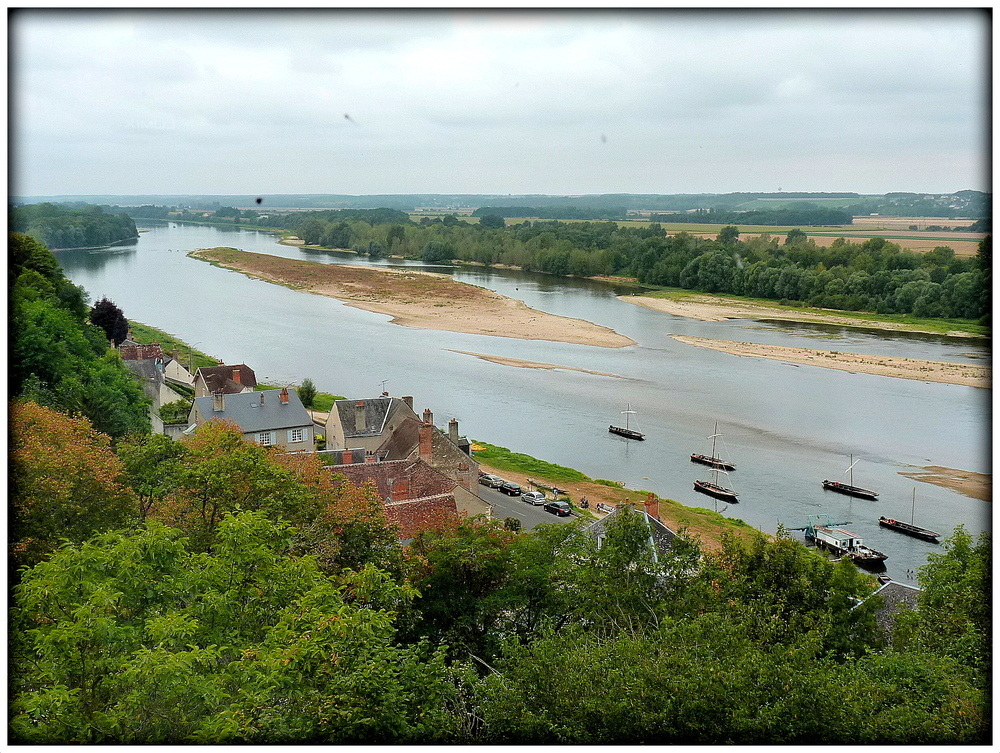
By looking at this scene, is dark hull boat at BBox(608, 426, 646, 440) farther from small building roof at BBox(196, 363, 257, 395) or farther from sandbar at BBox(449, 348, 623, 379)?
small building roof at BBox(196, 363, 257, 395)

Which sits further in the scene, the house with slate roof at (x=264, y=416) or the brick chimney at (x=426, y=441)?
the house with slate roof at (x=264, y=416)

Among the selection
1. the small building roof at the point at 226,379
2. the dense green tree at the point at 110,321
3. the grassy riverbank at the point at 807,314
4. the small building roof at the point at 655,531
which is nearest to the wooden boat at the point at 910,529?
the small building roof at the point at 655,531

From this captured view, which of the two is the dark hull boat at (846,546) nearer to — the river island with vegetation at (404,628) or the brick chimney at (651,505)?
the brick chimney at (651,505)

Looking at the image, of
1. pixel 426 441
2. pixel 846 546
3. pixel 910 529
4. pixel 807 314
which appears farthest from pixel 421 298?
pixel 426 441

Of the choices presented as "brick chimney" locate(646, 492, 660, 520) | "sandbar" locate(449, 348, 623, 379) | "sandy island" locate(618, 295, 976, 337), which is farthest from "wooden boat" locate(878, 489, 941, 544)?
"sandy island" locate(618, 295, 976, 337)

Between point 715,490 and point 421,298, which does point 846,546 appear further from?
point 421,298

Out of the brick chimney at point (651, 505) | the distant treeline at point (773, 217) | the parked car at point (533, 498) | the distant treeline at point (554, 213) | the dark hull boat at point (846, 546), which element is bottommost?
the dark hull boat at point (846, 546)
